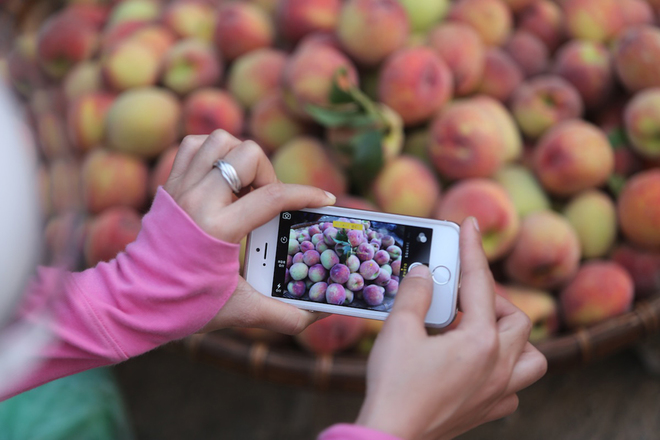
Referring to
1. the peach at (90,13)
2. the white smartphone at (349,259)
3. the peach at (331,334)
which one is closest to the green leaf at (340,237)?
the white smartphone at (349,259)

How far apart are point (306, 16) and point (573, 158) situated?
1.46 ft

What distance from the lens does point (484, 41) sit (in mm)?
853

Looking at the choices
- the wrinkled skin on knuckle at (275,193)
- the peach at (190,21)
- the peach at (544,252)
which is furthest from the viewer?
the peach at (190,21)

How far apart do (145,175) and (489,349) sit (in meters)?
0.64

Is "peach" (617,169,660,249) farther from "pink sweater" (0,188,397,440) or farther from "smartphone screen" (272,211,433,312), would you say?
"pink sweater" (0,188,397,440)

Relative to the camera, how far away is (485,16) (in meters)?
0.84

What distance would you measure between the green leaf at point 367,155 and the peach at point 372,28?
0.52ft

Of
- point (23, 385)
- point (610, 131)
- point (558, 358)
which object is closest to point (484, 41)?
point (610, 131)

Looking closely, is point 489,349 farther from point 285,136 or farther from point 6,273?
point 285,136

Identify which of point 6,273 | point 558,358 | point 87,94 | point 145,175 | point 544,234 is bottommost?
point 558,358

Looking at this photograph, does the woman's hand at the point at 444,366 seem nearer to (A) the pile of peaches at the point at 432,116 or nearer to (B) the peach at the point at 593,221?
(A) the pile of peaches at the point at 432,116

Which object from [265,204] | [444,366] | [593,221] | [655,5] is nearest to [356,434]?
[444,366]

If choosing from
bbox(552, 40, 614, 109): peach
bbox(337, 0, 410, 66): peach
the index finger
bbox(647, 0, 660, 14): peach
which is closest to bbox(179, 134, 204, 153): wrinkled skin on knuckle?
the index finger

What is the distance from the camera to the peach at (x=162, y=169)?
73cm
